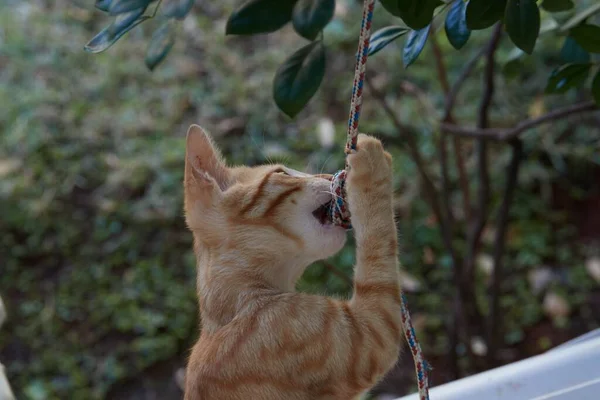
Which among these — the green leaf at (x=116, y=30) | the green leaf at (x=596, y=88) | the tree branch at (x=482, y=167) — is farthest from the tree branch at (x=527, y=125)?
the green leaf at (x=116, y=30)

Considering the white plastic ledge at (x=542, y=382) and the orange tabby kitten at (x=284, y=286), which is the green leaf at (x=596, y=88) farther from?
the white plastic ledge at (x=542, y=382)

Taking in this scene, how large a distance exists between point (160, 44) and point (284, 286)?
1.57 feet

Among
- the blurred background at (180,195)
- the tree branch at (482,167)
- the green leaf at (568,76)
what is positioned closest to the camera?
the green leaf at (568,76)

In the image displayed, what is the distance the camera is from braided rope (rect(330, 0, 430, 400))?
0.95 m

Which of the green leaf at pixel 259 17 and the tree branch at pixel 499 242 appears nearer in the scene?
the green leaf at pixel 259 17

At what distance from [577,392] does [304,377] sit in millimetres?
595

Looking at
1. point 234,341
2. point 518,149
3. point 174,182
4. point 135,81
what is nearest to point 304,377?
point 234,341

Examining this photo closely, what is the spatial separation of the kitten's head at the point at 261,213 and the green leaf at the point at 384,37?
0.24 meters

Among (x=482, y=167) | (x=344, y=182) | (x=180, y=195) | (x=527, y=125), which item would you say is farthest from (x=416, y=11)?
(x=180, y=195)

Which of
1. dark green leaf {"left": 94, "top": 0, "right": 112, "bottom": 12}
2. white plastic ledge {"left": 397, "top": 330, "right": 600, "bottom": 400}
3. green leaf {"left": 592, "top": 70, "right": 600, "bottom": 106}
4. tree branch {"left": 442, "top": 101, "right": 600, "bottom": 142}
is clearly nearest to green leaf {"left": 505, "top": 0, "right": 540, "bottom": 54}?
green leaf {"left": 592, "top": 70, "right": 600, "bottom": 106}

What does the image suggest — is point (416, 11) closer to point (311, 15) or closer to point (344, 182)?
point (311, 15)

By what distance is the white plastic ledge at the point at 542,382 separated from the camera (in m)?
1.32

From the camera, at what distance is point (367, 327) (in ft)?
3.52

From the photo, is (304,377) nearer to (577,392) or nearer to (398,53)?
(577,392)
